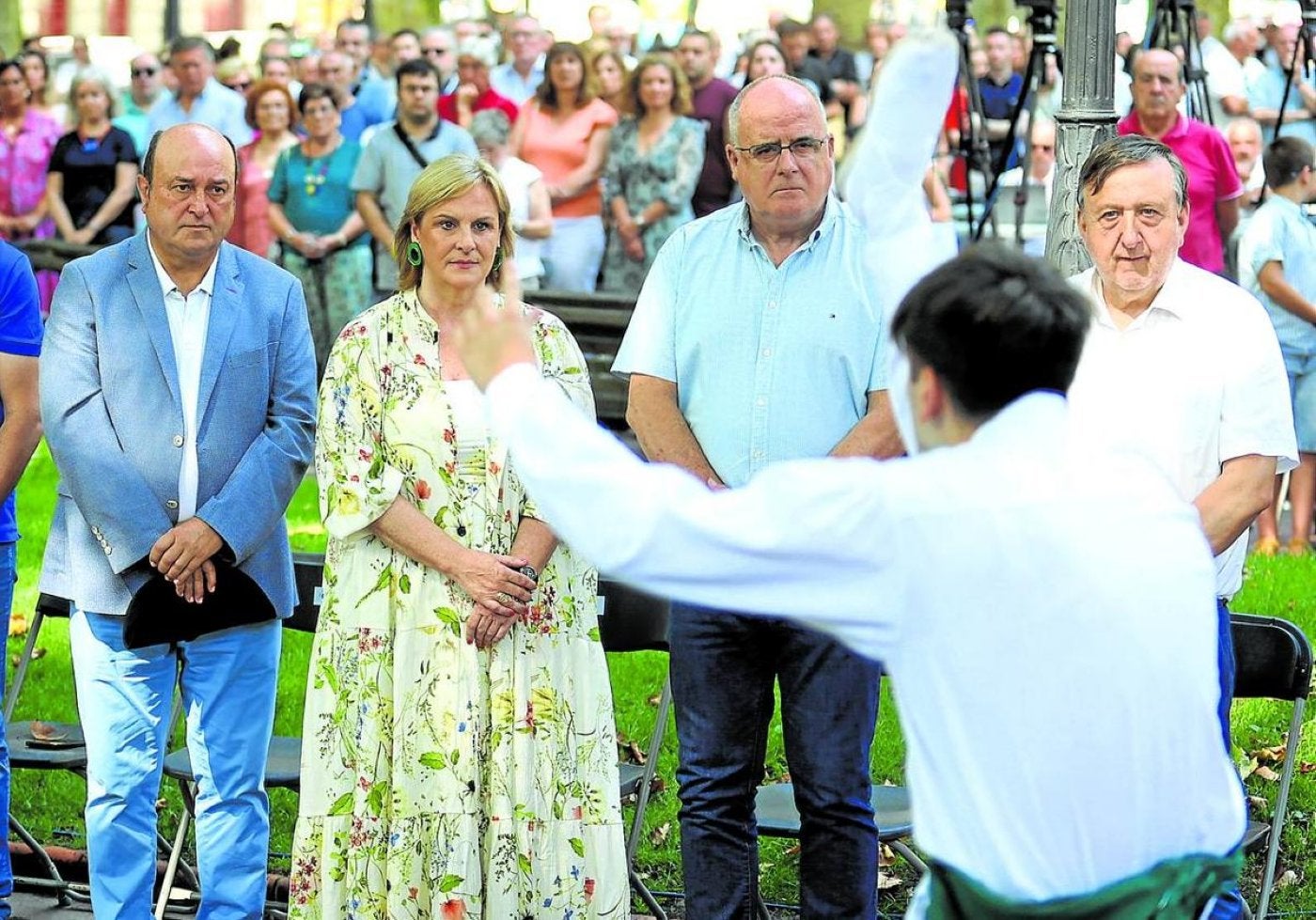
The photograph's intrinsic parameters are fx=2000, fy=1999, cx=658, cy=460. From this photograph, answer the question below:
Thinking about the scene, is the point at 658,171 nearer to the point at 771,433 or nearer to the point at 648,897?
the point at 648,897

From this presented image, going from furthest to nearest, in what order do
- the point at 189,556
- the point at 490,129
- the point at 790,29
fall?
the point at 790,29, the point at 490,129, the point at 189,556

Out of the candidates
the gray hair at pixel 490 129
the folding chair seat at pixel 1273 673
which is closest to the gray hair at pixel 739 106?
the folding chair seat at pixel 1273 673

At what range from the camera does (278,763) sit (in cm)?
571

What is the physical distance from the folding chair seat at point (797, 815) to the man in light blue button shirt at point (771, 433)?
171 millimetres

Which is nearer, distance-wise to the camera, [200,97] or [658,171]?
[658,171]

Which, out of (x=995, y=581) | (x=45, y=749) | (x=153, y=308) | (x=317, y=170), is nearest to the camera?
(x=995, y=581)

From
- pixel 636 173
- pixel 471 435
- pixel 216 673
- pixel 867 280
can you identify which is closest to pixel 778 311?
pixel 867 280

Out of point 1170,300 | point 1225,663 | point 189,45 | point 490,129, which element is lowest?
point 1225,663

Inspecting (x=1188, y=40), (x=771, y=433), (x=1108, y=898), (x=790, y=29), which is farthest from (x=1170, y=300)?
(x=790, y=29)

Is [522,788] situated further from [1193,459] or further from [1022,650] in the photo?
[1022,650]

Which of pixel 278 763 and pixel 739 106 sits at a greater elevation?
pixel 739 106

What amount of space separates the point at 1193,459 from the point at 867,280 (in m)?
0.92

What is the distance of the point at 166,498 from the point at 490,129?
6.10 m

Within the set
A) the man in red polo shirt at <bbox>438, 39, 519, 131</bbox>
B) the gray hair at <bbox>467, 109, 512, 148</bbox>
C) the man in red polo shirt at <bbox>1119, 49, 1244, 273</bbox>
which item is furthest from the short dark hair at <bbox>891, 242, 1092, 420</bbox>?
the man in red polo shirt at <bbox>438, 39, 519, 131</bbox>
